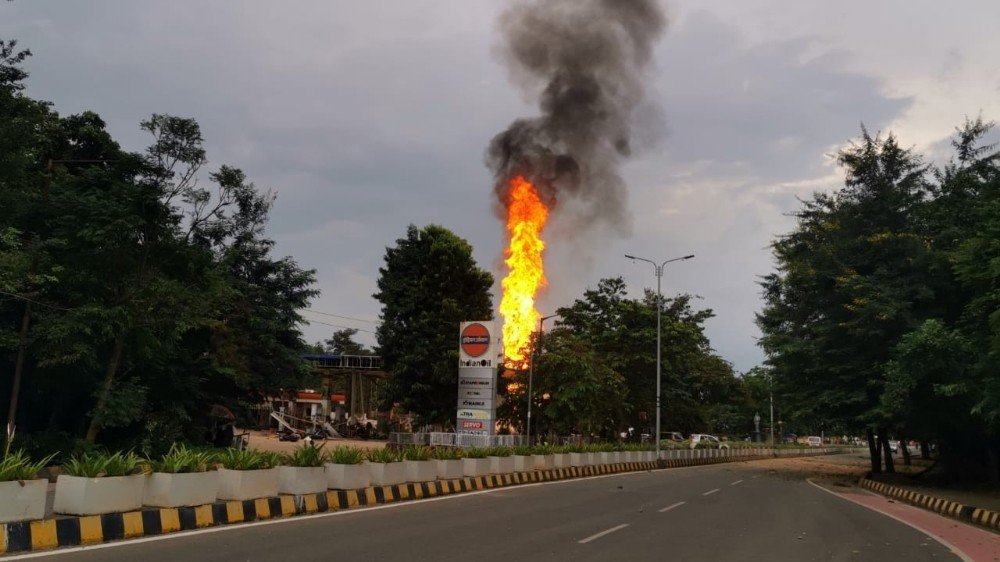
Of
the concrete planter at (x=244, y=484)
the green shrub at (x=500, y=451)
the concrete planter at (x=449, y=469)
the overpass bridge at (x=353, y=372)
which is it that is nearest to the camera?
the concrete planter at (x=244, y=484)

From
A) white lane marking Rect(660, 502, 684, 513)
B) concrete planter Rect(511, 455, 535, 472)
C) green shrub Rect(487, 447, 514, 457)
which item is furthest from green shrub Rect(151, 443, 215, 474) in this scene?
concrete planter Rect(511, 455, 535, 472)

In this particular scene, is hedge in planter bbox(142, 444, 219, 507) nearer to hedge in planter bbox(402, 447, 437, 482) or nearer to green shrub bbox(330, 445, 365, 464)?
green shrub bbox(330, 445, 365, 464)

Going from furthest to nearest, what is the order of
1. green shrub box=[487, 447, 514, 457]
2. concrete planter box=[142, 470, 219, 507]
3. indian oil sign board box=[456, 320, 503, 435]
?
indian oil sign board box=[456, 320, 503, 435] → green shrub box=[487, 447, 514, 457] → concrete planter box=[142, 470, 219, 507]

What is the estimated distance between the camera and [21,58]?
29328mm

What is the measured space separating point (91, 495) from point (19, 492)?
957mm

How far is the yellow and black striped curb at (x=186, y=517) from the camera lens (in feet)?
27.5

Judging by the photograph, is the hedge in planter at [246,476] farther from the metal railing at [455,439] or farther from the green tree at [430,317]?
the green tree at [430,317]

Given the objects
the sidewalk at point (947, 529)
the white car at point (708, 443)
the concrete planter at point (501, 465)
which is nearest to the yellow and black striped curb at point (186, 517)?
the concrete planter at point (501, 465)

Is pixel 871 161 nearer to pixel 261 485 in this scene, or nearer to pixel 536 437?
pixel 536 437

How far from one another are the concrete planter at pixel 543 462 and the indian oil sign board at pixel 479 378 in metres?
11.8

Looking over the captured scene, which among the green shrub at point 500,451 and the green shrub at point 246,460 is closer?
the green shrub at point 246,460

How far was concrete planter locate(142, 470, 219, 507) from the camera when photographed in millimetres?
10492

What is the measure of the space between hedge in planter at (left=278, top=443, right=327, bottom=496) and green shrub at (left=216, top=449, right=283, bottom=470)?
0.32m

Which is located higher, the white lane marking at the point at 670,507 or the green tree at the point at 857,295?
the green tree at the point at 857,295
